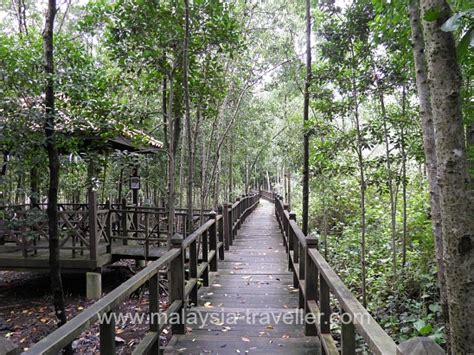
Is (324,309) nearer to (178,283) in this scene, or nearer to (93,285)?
(178,283)

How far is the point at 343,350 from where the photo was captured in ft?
7.25

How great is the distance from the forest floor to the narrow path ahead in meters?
0.78

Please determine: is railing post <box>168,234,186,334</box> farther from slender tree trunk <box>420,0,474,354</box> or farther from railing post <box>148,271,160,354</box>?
slender tree trunk <box>420,0,474,354</box>

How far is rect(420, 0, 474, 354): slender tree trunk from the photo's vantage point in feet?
5.15

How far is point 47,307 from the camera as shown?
712 centimetres

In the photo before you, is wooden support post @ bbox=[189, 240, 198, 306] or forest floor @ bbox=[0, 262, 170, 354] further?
forest floor @ bbox=[0, 262, 170, 354]

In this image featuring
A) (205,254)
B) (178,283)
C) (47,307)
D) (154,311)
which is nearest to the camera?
(154,311)

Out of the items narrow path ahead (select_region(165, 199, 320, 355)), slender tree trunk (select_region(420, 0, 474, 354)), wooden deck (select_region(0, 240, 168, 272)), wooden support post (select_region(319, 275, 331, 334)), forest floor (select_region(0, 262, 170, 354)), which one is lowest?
forest floor (select_region(0, 262, 170, 354))

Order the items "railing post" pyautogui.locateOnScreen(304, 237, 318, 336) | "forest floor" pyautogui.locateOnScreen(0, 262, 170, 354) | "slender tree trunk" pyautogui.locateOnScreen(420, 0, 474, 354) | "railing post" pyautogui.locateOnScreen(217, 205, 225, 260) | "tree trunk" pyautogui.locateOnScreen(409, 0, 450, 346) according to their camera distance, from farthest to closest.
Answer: "railing post" pyautogui.locateOnScreen(217, 205, 225, 260)
"forest floor" pyautogui.locateOnScreen(0, 262, 170, 354)
"railing post" pyautogui.locateOnScreen(304, 237, 318, 336)
"tree trunk" pyautogui.locateOnScreen(409, 0, 450, 346)
"slender tree trunk" pyautogui.locateOnScreen(420, 0, 474, 354)

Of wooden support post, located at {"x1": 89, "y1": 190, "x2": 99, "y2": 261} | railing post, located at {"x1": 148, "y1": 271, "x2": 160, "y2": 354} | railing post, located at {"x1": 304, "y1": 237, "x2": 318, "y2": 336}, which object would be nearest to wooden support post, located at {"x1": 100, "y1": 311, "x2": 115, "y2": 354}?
railing post, located at {"x1": 148, "y1": 271, "x2": 160, "y2": 354}

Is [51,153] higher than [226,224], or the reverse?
[51,153]

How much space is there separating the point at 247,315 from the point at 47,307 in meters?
5.06

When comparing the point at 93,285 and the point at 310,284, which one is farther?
the point at 93,285

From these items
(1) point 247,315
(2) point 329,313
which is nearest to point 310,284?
(2) point 329,313
